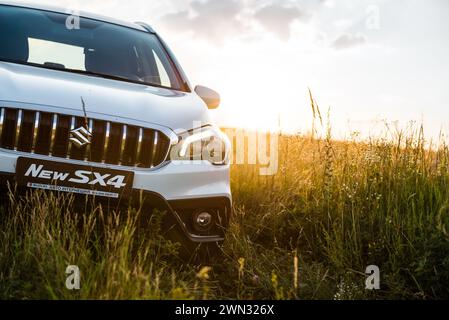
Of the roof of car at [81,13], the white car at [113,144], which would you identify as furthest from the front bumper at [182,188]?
the roof of car at [81,13]

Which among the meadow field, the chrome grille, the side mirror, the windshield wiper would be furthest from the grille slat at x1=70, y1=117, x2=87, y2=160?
the side mirror

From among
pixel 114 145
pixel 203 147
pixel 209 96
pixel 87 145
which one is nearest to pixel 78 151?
pixel 87 145

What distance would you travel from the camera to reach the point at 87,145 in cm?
339

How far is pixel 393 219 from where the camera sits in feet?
13.1

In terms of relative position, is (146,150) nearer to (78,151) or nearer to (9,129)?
(78,151)

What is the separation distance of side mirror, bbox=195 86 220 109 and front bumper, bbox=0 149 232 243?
41.7 inches

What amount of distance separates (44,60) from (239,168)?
7.50ft

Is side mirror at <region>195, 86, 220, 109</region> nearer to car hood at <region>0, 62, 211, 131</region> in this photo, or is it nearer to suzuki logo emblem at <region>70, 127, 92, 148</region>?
car hood at <region>0, 62, 211, 131</region>

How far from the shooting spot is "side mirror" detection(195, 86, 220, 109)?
474 centimetres

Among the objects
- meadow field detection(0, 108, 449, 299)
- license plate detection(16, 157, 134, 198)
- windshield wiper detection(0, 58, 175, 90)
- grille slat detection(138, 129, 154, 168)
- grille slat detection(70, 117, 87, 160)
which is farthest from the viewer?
windshield wiper detection(0, 58, 175, 90)

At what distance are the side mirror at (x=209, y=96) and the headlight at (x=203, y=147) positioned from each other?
851 mm

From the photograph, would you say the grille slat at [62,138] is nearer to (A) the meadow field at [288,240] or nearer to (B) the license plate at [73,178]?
(B) the license plate at [73,178]

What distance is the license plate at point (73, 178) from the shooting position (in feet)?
10.8
